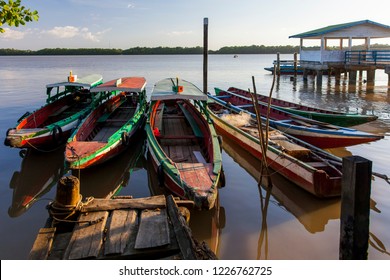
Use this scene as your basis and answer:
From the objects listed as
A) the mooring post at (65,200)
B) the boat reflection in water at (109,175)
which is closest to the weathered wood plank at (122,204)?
the mooring post at (65,200)

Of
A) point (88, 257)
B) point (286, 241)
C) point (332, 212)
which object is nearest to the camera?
point (88, 257)

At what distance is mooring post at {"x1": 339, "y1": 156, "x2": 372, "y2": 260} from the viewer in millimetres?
4535

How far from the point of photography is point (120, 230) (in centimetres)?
544

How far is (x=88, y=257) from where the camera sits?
4.86m

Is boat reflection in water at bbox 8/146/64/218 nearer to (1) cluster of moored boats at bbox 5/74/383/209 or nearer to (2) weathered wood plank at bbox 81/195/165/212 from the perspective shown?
(1) cluster of moored boats at bbox 5/74/383/209

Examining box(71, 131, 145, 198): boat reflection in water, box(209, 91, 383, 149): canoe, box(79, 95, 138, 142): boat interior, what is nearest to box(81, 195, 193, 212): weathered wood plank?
box(71, 131, 145, 198): boat reflection in water

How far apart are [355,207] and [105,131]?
9304mm

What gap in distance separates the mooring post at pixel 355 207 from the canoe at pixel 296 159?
319 centimetres

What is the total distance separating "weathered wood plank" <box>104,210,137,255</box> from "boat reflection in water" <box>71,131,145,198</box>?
291 cm

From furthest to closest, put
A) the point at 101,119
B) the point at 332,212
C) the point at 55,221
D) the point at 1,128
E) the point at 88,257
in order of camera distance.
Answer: the point at 1,128 → the point at 101,119 → the point at 332,212 → the point at 55,221 → the point at 88,257

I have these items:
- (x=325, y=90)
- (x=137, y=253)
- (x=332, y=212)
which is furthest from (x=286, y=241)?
(x=325, y=90)

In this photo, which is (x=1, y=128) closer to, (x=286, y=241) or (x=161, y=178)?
(x=161, y=178)
